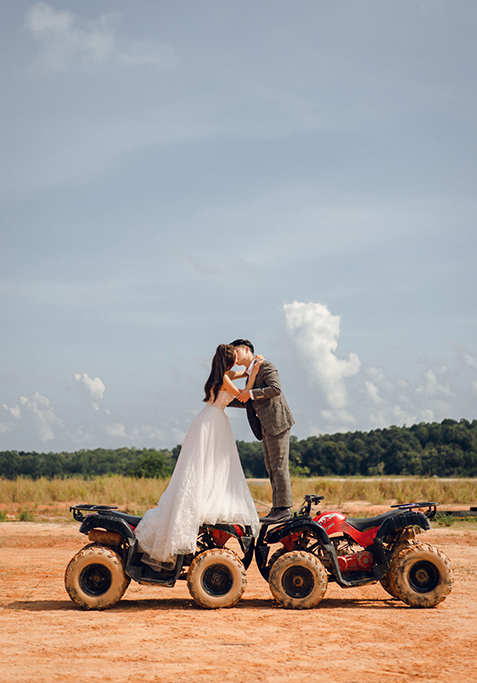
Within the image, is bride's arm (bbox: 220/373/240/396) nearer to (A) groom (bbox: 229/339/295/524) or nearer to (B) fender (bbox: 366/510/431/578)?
(A) groom (bbox: 229/339/295/524)

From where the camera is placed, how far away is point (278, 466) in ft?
25.2

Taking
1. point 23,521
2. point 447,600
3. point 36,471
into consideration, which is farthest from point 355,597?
point 36,471

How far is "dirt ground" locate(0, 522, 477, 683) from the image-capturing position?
507 cm

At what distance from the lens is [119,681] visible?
4887 millimetres

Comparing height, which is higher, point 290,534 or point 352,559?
point 290,534

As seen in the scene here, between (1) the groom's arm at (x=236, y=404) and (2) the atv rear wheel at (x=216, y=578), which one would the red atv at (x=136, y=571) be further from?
(1) the groom's arm at (x=236, y=404)

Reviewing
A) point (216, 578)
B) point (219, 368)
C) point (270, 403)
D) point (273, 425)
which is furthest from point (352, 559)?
point (219, 368)

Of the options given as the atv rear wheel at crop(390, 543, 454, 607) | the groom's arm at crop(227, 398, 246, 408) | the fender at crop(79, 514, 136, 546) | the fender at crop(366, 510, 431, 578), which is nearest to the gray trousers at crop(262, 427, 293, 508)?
the groom's arm at crop(227, 398, 246, 408)

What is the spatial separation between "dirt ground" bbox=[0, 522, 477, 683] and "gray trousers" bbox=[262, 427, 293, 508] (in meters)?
1.21

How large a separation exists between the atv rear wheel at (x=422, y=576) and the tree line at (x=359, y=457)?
3929cm

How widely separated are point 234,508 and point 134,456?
172ft

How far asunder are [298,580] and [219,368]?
2573 mm

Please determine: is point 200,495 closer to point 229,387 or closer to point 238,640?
point 229,387

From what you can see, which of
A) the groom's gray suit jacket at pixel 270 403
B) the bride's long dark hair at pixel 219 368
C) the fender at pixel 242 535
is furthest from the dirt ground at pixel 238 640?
the bride's long dark hair at pixel 219 368
